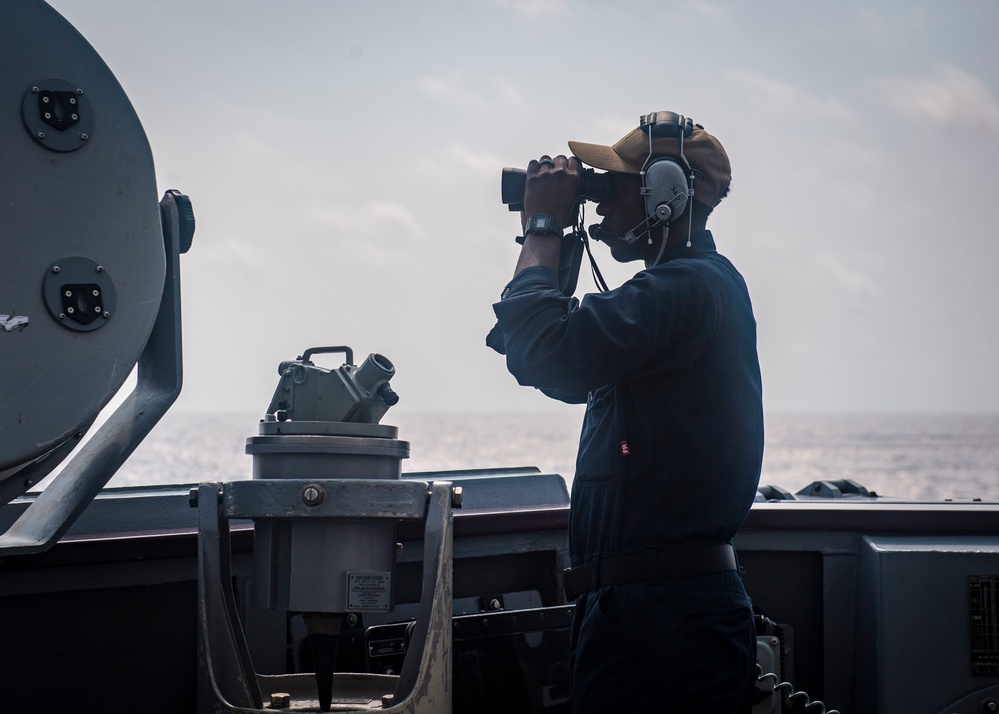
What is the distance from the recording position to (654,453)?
177 centimetres

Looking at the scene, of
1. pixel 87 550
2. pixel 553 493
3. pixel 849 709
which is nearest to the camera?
pixel 87 550

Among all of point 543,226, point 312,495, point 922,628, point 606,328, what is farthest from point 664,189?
point 922,628

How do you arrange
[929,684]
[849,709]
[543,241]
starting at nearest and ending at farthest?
[543,241] → [929,684] → [849,709]

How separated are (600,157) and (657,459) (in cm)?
60

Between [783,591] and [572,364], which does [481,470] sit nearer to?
[783,591]

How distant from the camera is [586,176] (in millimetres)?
1944

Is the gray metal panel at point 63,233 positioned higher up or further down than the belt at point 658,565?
higher up

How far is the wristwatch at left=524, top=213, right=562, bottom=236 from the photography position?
188 centimetres

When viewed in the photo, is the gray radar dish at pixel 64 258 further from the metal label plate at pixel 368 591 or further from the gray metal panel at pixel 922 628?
the gray metal panel at pixel 922 628

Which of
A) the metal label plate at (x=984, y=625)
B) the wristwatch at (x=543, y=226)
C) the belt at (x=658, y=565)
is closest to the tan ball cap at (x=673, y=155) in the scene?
the wristwatch at (x=543, y=226)

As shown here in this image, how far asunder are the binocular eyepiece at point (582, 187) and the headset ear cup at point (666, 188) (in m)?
0.08

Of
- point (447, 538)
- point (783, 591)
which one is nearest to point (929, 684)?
point (783, 591)

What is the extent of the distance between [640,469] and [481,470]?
1.62 meters

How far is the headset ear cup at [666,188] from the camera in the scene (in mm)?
1913
